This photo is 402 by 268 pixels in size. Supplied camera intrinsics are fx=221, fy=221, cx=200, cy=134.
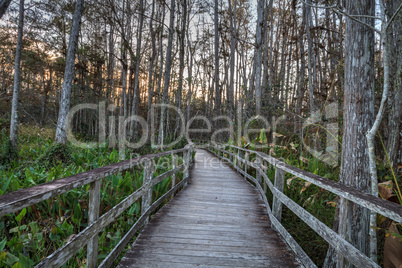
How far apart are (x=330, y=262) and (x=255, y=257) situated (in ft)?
2.66

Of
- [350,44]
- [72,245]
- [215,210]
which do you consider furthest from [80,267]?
[350,44]

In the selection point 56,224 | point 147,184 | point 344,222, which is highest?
point 344,222

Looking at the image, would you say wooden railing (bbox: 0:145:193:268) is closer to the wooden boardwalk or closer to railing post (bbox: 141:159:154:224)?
railing post (bbox: 141:159:154:224)

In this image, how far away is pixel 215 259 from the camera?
2.55 meters

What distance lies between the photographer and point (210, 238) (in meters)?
3.10

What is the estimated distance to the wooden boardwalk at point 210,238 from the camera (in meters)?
2.50

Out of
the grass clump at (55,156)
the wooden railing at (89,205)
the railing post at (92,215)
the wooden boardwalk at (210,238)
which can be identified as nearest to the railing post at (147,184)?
the wooden railing at (89,205)

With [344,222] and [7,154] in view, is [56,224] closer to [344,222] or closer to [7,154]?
[344,222]

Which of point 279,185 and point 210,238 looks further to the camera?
point 279,185

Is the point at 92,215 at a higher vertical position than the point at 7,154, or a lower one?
higher

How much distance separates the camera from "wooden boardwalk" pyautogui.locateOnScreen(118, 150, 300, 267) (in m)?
2.50

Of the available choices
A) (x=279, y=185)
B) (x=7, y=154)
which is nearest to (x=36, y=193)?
(x=279, y=185)

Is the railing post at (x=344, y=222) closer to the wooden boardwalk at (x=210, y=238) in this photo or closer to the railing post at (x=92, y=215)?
the wooden boardwalk at (x=210, y=238)

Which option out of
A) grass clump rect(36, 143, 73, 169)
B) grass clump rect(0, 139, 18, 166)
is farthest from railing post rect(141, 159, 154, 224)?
grass clump rect(0, 139, 18, 166)
